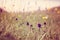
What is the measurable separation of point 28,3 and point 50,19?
23cm

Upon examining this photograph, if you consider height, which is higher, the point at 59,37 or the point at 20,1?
the point at 20,1

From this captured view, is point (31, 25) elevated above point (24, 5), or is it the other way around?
point (24, 5)

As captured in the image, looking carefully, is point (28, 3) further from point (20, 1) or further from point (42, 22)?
point (42, 22)

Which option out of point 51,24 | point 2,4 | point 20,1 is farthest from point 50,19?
point 2,4

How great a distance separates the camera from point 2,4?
1.30 m

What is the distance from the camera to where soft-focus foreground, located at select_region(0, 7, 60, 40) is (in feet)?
4.10

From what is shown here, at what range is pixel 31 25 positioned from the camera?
1.28 m

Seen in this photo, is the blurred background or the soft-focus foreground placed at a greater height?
the blurred background

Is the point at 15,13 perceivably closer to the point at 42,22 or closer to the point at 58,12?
the point at 42,22

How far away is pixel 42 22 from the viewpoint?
1.28m

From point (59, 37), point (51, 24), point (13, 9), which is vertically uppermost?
point (13, 9)

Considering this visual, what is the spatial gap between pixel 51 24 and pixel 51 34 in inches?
3.4

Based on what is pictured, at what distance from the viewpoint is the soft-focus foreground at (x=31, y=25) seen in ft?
4.10

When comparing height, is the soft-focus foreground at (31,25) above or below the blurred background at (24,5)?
below
